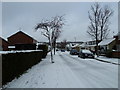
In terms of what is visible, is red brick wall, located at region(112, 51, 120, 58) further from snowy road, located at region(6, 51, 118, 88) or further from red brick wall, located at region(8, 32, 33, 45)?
red brick wall, located at region(8, 32, 33, 45)

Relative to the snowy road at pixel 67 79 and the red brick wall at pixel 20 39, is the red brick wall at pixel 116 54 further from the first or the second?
the red brick wall at pixel 20 39

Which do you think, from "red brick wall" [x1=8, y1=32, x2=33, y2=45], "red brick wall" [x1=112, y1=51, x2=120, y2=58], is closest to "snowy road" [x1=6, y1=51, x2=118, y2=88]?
"red brick wall" [x1=112, y1=51, x2=120, y2=58]

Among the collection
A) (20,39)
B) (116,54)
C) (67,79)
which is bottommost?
(67,79)

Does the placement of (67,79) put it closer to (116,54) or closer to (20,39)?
(116,54)

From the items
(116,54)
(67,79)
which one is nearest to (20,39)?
(116,54)

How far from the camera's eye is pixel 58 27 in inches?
1005

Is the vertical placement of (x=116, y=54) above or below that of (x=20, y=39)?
below

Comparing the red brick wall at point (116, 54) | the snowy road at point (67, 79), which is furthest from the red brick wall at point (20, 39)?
the snowy road at point (67, 79)

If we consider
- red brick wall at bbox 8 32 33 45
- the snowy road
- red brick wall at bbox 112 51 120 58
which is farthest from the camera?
red brick wall at bbox 8 32 33 45

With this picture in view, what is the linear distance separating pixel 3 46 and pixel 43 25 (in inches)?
518

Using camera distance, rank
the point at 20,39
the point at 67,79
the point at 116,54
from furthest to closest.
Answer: the point at 20,39 → the point at 116,54 → the point at 67,79

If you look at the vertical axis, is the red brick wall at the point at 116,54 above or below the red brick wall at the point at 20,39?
below

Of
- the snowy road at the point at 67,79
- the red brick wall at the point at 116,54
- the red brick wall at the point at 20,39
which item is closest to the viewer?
the snowy road at the point at 67,79

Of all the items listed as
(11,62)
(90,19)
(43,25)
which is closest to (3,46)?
(43,25)
